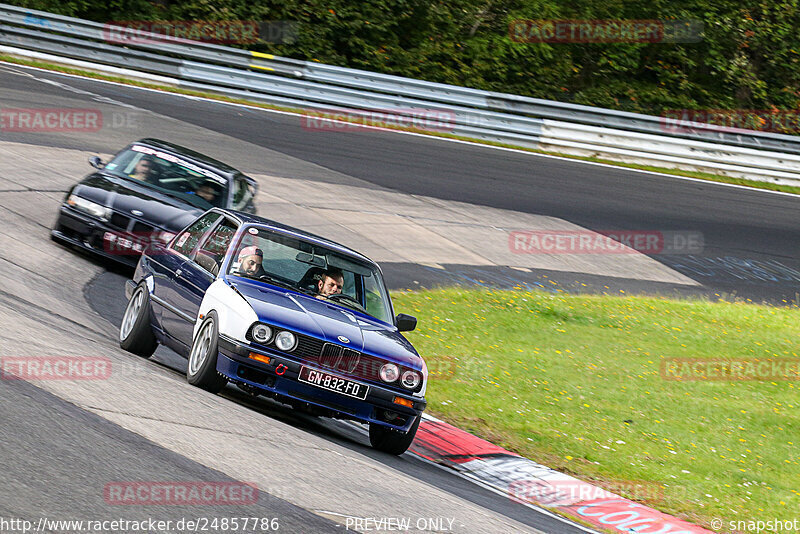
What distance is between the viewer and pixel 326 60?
2862 centimetres

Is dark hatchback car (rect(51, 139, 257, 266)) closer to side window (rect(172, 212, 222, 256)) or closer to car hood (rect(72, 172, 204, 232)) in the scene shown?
→ car hood (rect(72, 172, 204, 232))

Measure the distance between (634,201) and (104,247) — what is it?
12778mm

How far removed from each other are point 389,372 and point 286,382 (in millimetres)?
800

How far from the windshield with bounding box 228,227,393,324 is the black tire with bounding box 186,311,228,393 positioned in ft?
2.13

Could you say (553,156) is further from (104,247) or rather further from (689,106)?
(104,247)

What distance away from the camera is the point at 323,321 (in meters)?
7.50

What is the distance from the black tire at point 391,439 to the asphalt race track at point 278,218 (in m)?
0.13

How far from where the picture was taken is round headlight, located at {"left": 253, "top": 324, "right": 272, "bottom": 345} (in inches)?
281

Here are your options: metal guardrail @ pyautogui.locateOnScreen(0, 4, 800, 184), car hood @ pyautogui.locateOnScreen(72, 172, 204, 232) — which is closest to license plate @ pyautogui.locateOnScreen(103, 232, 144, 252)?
car hood @ pyautogui.locateOnScreen(72, 172, 204, 232)

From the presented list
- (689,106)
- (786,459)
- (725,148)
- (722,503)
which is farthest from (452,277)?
(689,106)

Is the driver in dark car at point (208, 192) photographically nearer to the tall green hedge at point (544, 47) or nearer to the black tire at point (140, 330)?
the black tire at point (140, 330)

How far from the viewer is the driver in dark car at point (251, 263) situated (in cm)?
805

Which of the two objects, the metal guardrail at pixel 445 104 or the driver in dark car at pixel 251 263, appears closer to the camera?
the driver in dark car at pixel 251 263

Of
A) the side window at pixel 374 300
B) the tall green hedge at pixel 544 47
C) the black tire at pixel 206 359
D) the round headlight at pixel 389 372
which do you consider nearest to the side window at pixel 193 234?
the black tire at pixel 206 359
